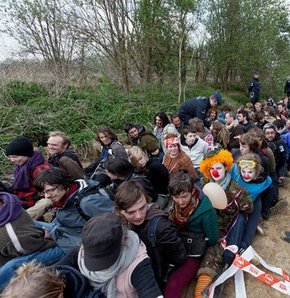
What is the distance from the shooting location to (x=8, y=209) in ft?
6.46

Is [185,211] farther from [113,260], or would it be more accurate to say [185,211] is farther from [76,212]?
[113,260]

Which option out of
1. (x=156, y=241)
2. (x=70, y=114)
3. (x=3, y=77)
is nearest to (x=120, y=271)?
(x=156, y=241)

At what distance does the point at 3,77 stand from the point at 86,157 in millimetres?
4497

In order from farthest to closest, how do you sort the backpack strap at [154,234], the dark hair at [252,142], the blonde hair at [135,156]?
the dark hair at [252,142] < the blonde hair at [135,156] < the backpack strap at [154,234]

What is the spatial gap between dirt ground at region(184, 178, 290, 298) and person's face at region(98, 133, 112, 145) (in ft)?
7.93

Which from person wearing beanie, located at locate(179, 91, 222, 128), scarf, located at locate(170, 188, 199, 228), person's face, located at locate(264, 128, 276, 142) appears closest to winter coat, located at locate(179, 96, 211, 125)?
person wearing beanie, located at locate(179, 91, 222, 128)

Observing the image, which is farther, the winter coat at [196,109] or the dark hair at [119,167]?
the winter coat at [196,109]

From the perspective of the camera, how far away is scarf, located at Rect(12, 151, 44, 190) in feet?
10.2

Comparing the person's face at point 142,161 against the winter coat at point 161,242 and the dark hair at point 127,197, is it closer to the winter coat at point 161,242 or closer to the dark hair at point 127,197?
the winter coat at point 161,242

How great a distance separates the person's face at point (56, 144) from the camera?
11.9 ft

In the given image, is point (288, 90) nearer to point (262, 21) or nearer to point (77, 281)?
point (262, 21)

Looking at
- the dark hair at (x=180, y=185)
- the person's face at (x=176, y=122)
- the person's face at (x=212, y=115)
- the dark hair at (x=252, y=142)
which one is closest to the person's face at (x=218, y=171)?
the dark hair at (x=180, y=185)

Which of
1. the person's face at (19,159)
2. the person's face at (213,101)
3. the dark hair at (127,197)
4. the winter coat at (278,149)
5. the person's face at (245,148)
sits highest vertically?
the dark hair at (127,197)

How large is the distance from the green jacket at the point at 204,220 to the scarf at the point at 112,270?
928mm
